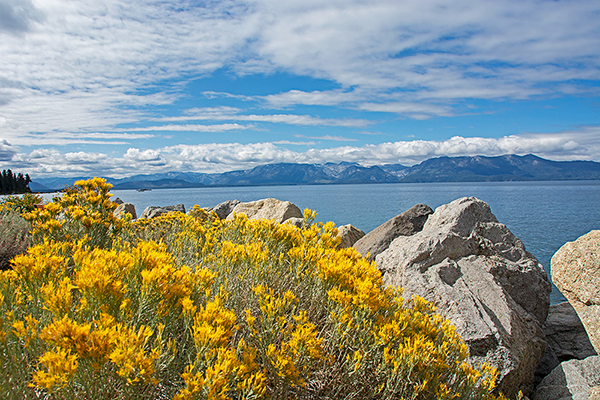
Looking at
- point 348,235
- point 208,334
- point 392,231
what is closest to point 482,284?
point 392,231

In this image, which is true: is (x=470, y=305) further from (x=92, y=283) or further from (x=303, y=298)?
(x=92, y=283)

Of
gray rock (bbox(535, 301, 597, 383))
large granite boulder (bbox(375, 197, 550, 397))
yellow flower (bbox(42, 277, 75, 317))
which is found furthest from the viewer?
gray rock (bbox(535, 301, 597, 383))

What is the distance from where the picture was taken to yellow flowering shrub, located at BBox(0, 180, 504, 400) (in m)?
1.91

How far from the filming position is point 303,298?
3.92 meters

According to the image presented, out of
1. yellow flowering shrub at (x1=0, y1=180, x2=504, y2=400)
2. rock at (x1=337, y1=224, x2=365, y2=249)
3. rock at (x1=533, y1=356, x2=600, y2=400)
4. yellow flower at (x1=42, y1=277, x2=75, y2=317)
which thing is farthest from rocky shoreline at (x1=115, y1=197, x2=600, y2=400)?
yellow flower at (x1=42, y1=277, x2=75, y2=317)

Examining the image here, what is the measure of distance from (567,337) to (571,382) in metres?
2.64

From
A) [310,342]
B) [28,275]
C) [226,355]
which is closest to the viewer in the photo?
[226,355]

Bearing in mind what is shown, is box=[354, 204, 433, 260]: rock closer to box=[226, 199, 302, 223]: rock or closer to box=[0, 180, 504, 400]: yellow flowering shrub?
box=[226, 199, 302, 223]: rock

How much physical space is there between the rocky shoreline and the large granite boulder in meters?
0.02

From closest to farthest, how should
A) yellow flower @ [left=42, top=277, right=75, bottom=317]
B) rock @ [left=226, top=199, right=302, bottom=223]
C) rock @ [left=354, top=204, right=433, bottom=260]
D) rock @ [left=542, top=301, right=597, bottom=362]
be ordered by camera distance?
1. yellow flower @ [left=42, top=277, right=75, bottom=317]
2. rock @ [left=542, top=301, right=597, bottom=362]
3. rock @ [left=354, top=204, right=433, bottom=260]
4. rock @ [left=226, top=199, right=302, bottom=223]

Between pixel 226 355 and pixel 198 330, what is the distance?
281 millimetres

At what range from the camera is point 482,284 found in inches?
227

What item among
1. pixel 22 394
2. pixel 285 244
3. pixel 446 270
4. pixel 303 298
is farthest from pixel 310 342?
pixel 446 270

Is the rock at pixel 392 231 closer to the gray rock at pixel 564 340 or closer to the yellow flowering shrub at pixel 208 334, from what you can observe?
the gray rock at pixel 564 340
